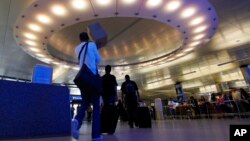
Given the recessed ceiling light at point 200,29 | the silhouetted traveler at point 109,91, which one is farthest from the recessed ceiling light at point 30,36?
the recessed ceiling light at point 200,29

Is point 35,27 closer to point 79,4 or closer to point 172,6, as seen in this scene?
point 79,4

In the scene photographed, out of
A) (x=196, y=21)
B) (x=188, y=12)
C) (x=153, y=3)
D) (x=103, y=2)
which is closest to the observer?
(x=103, y=2)

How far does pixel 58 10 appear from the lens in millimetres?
6910

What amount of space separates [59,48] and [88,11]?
5.52 meters

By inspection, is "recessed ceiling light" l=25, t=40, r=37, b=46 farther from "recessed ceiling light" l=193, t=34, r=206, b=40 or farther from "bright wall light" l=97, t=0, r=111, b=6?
"recessed ceiling light" l=193, t=34, r=206, b=40

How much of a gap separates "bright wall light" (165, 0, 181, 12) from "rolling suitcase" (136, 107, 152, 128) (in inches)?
158

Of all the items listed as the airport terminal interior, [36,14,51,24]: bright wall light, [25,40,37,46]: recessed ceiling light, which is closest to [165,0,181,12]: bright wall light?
the airport terminal interior

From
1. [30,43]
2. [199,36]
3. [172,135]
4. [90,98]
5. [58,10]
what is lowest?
[172,135]

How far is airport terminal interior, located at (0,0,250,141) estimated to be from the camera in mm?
3482

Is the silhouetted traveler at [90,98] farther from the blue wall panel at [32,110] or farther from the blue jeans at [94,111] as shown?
the blue wall panel at [32,110]

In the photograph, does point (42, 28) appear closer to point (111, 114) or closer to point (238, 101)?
point (111, 114)

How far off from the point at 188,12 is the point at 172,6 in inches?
37.9

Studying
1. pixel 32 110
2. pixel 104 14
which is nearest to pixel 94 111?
pixel 32 110

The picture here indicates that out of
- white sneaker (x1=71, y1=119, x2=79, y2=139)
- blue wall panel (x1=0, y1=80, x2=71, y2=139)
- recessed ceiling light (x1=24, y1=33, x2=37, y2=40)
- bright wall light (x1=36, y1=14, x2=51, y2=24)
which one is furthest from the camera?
recessed ceiling light (x1=24, y1=33, x2=37, y2=40)
